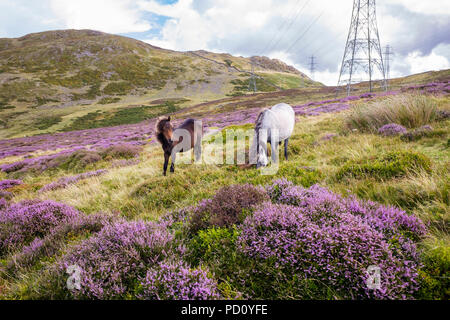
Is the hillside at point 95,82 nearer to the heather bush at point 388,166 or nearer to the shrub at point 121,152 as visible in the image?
the shrub at point 121,152

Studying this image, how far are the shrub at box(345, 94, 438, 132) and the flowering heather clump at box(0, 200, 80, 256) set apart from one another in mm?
10232

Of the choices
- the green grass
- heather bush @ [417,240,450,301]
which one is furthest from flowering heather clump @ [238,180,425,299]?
the green grass

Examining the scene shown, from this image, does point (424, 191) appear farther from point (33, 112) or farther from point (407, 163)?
point (33, 112)

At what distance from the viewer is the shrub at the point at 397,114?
7.60 m

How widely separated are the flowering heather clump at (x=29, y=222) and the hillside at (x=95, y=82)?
54579mm

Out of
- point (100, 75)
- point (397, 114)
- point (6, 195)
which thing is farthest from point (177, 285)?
point (100, 75)

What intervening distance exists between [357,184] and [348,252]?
2367 millimetres

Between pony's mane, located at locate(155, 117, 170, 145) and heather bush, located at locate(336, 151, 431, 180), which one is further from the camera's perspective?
pony's mane, located at locate(155, 117, 170, 145)

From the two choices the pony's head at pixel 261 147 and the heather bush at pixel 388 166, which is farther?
the pony's head at pixel 261 147

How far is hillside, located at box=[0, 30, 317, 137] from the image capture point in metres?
63.5

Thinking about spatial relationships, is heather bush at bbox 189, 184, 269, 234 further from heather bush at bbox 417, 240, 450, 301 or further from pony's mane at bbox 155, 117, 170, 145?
pony's mane at bbox 155, 117, 170, 145

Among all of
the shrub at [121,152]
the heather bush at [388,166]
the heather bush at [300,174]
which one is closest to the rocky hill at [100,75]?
the shrub at [121,152]

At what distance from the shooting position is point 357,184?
392 cm

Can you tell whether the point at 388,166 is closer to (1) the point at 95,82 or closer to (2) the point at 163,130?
(2) the point at 163,130
